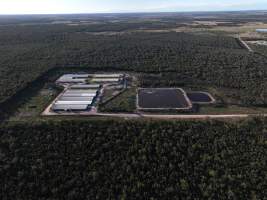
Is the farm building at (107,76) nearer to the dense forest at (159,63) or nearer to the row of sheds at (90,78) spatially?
the row of sheds at (90,78)

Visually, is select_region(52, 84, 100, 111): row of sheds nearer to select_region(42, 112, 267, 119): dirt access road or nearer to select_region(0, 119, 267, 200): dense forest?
select_region(42, 112, 267, 119): dirt access road

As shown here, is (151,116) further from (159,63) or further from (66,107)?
(159,63)

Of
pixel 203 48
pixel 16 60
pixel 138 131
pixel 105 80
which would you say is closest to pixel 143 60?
pixel 105 80

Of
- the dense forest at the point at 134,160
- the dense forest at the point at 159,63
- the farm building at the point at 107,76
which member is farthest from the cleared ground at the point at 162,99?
the farm building at the point at 107,76

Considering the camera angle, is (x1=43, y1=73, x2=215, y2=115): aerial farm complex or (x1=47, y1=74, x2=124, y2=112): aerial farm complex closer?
(x1=43, y1=73, x2=215, y2=115): aerial farm complex

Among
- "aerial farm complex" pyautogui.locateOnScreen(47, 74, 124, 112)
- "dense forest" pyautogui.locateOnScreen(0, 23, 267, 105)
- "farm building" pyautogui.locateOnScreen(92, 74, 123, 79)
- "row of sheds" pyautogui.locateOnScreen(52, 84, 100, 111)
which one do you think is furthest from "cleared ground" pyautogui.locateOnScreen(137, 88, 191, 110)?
"farm building" pyautogui.locateOnScreen(92, 74, 123, 79)
